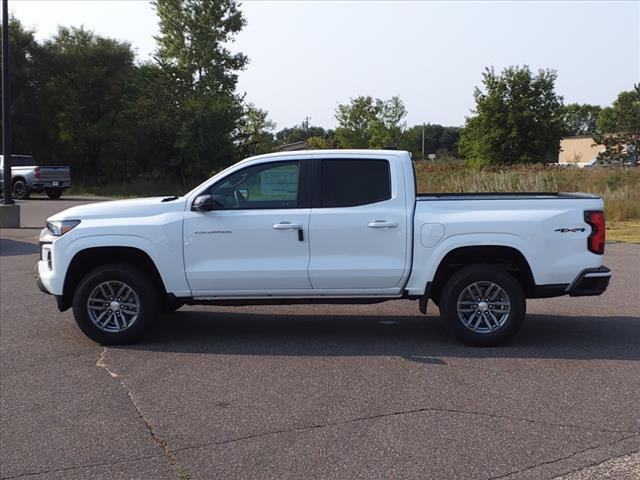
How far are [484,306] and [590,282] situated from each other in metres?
1.02

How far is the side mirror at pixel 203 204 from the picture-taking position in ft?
22.7

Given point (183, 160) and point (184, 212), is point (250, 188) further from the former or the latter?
point (183, 160)

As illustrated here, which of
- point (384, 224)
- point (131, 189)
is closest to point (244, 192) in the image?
point (384, 224)

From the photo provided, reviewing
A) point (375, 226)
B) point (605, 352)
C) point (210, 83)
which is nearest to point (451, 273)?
point (375, 226)

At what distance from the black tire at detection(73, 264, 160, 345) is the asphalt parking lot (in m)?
0.15

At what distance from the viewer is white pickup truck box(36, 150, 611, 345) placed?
22.3 ft

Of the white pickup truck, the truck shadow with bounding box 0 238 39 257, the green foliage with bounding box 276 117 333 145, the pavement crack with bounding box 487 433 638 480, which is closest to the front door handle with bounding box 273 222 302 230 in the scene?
the white pickup truck

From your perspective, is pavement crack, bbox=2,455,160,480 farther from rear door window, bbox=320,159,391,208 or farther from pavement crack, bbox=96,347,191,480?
rear door window, bbox=320,159,391,208

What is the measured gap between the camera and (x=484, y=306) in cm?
692

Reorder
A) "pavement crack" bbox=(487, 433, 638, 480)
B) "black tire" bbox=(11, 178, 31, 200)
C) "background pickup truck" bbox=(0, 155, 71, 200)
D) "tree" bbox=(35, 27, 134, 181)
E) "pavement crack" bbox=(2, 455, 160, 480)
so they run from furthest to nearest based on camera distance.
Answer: "tree" bbox=(35, 27, 134, 181) → "black tire" bbox=(11, 178, 31, 200) → "background pickup truck" bbox=(0, 155, 71, 200) → "pavement crack" bbox=(2, 455, 160, 480) → "pavement crack" bbox=(487, 433, 638, 480)

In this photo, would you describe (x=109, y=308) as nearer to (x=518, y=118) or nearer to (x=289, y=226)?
(x=289, y=226)

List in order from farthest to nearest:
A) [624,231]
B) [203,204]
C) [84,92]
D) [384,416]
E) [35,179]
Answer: [84,92], [35,179], [624,231], [203,204], [384,416]

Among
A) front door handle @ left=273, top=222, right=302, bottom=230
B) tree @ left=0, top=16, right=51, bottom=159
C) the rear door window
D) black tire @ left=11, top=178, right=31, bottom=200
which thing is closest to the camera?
front door handle @ left=273, top=222, right=302, bottom=230

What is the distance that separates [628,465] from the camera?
4.21m
